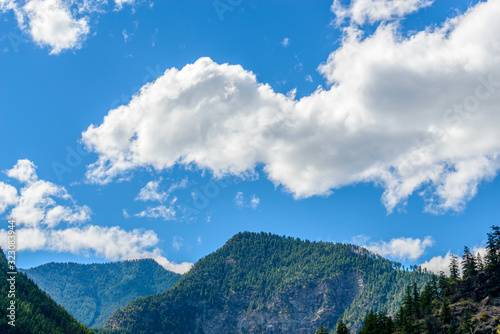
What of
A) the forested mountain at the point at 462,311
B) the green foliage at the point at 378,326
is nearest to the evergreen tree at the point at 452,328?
the forested mountain at the point at 462,311

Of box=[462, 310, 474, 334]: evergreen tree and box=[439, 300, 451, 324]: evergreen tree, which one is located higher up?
box=[439, 300, 451, 324]: evergreen tree

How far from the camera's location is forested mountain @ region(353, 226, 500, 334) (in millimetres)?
170000

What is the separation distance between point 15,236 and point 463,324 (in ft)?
545

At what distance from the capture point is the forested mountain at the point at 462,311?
558ft

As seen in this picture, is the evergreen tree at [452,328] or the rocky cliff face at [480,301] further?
A: the evergreen tree at [452,328]

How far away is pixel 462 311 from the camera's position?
177875 mm

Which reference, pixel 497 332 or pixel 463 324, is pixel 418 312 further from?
pixel 497 332

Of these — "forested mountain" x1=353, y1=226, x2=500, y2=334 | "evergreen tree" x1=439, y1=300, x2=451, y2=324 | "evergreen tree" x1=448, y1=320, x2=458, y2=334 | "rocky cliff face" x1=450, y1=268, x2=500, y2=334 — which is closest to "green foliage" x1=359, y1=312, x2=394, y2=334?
"forested mountain" x1=353, y1=226, x2=500, y2=334

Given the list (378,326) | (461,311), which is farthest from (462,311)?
(378,326)

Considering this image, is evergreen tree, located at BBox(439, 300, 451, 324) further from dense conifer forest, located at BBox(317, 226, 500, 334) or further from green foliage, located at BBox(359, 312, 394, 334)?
green foliage, located at BBox(359, 312, 394, 334)

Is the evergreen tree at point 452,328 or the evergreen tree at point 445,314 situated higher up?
the evergreen tree at point 445,314

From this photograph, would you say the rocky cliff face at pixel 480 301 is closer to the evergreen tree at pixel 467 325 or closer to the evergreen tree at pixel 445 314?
the evergreen tree at pixel 467 325

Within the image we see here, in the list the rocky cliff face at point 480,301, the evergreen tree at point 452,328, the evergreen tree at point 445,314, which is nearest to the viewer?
the rocky cliff face at point 480,301

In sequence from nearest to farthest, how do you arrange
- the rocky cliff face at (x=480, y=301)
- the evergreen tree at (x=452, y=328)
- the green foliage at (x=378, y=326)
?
the rocky cliff face at (x=480, y=301), the evergreen tree at (x=452, y=328), the green foliage at (x=378, y=326)
